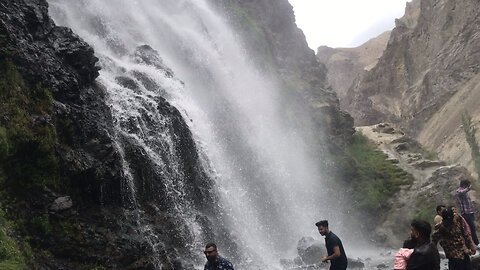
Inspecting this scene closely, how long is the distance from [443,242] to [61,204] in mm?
9102

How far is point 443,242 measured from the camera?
857cm

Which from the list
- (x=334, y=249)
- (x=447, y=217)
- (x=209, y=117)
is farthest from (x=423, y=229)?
(x=209, y=117)

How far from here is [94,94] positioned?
17.5m

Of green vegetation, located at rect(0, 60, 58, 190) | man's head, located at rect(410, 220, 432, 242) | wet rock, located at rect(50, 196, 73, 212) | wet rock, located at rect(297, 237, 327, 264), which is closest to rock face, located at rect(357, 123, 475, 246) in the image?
wet rock, located at rect(297, 237, 327, 264)

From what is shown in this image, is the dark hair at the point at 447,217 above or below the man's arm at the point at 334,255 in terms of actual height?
above

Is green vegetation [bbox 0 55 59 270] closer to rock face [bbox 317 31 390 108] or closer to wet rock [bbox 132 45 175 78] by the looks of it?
wet rock [bbox 132 45 175 78]

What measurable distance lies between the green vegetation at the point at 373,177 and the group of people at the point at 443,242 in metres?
21.4

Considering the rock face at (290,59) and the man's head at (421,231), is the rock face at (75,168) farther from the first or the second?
the rock face at (290,59)

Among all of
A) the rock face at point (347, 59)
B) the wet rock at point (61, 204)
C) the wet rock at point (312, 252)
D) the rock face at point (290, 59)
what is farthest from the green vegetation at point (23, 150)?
the rock face at point (347, 59)

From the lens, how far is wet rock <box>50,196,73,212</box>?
40.8 feet

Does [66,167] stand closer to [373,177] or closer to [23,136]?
[23,136]

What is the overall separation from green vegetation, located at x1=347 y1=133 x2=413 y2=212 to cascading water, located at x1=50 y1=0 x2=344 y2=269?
2.73 meters

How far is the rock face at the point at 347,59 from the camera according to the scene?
150375 mm

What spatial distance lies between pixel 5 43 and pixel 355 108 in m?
85.8
